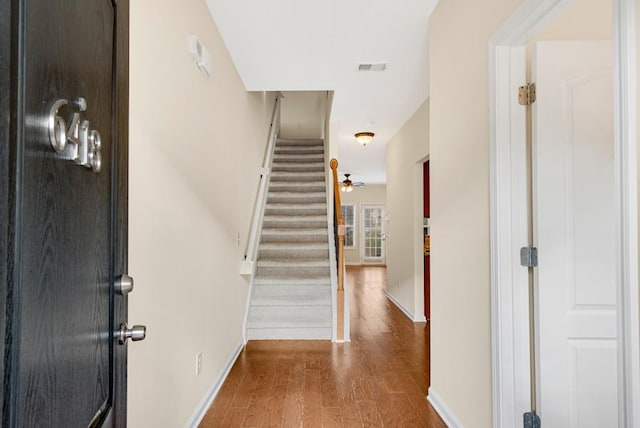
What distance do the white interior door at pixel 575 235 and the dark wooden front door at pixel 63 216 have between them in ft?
5.29

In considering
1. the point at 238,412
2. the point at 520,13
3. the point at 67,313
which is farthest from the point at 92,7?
the point at 238,412

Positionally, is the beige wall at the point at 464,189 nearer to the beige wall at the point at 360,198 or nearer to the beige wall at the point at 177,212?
the beige wall at the point at 177,212

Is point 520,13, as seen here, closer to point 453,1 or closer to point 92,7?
point 453,1

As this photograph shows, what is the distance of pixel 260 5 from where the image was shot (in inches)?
93.2

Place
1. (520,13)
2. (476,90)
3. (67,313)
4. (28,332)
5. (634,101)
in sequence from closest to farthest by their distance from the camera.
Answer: (28,332) < (67,313) < (634,101) < (520,13) < (476,90)

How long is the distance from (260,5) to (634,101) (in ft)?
7.08

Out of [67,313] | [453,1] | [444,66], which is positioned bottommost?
[67,313]

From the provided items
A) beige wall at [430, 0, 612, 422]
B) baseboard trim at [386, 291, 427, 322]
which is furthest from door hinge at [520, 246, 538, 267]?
baseboard trim at [386, 291, 427, 322]

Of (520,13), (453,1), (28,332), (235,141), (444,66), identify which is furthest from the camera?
(235,141)

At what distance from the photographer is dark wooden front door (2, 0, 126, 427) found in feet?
1.63

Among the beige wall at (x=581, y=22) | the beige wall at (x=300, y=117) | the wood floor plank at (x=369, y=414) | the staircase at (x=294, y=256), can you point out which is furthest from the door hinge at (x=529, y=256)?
the beige wall at (x=300, y=117)

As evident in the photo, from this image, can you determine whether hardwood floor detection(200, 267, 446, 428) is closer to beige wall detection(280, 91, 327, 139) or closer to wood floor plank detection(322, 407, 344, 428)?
wood floor plank detection(322, 407, 344, 428)

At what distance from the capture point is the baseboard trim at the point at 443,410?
6.78ft

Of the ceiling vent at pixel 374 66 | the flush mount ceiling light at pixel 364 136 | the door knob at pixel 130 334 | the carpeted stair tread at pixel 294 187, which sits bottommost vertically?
the door knob at pixel 130 334
